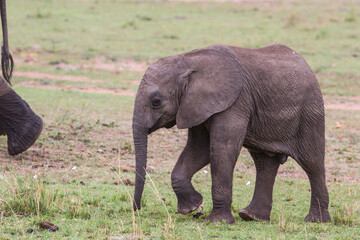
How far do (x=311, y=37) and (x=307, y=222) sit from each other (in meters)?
14.3

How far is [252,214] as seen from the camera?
6.23 metres

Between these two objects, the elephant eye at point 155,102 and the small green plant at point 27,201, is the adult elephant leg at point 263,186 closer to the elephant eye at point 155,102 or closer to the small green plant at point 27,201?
the elephant eye at point 155,102

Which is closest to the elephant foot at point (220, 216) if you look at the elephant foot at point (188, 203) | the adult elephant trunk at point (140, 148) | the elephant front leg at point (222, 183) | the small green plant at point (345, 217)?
the elephant front leg at point (222, 183)

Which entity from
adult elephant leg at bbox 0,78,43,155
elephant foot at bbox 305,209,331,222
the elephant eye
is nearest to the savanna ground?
elephant foot at bbox 305,209,331,222

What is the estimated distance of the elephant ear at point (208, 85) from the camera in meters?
5.76

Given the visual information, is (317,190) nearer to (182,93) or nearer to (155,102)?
(182,93)

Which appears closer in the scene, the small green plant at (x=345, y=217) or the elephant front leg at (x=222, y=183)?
the elephant front leg at (x=222, y=183)

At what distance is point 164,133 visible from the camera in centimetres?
1037

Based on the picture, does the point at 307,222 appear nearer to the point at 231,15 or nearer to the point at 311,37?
the point at 311,37

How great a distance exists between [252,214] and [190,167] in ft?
2.42

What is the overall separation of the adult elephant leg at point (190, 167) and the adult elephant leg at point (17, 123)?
2.22m

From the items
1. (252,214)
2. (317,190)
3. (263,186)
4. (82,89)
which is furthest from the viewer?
(82,89)

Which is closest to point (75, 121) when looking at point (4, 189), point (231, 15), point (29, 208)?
point (4, 189)

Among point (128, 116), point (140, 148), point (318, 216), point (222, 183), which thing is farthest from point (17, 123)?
point (128, 116)
